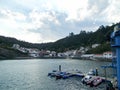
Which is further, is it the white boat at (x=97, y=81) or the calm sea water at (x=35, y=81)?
the calm sea water at (x=35, y=81)

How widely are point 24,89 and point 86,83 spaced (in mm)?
12813

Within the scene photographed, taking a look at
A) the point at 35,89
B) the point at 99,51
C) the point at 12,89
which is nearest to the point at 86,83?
the point at 35,89

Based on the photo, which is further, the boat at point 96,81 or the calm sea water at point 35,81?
the calm sea water at point 35,81

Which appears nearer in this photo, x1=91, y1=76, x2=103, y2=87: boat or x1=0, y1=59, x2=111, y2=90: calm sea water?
x1=91, y1=76, x2=103, y2=87: boat

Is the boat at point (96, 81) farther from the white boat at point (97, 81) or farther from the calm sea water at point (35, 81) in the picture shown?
the calm sea water at point (35, 81)

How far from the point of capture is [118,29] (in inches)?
778

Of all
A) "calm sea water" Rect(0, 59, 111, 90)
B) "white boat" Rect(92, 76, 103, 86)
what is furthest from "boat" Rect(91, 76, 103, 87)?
"calm sea water" Rect(0, 59, 111, 90)

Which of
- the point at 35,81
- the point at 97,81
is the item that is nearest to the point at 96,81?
the point at 97,81

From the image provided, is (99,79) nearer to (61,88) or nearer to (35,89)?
(61,88)

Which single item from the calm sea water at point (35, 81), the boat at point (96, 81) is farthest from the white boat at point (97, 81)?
the calm sea water at point (35, 81)

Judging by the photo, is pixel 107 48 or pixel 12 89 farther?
pixel 107 48

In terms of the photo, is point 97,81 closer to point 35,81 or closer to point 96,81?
point 96,81

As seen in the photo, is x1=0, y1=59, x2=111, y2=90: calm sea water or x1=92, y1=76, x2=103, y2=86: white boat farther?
x1=0, y1=59, x2=111, y2=90: calm sea water

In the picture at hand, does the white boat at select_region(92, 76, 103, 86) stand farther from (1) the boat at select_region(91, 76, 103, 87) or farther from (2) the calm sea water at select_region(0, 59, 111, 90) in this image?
(2) the calm sea water at select_region(0, 59, 111, 90)
